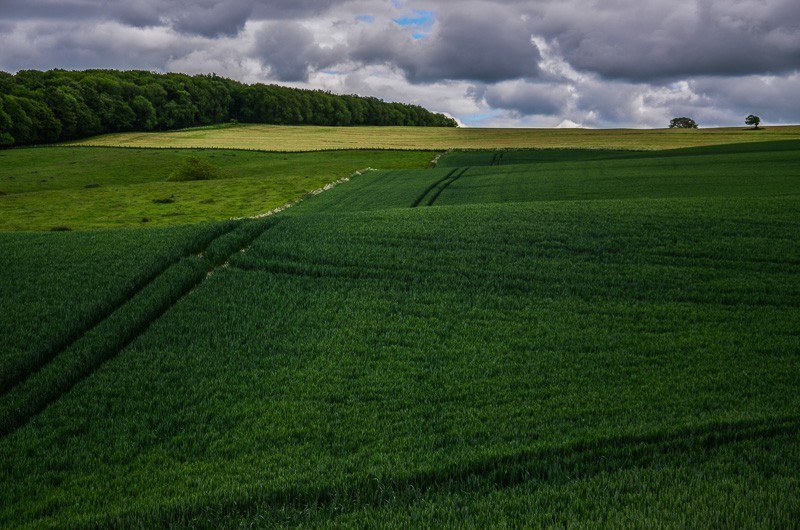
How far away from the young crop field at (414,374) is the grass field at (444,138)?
67076 millimetres

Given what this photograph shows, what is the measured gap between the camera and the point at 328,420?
12.7 m

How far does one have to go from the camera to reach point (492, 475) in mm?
10039

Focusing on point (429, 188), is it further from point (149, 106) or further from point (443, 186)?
point (149, 106)

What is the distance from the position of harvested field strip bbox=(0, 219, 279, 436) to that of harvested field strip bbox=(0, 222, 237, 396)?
148 mm

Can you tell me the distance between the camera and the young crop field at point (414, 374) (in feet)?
31.5

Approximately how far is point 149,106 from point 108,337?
11314 cm

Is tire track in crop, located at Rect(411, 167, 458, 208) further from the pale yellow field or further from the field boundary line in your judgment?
the pale yellow field

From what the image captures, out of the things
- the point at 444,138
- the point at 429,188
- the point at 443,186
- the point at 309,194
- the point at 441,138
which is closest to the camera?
the point at 429,188

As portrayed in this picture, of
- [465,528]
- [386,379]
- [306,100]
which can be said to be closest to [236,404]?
[386,379]

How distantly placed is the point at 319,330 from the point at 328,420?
5.19 metres

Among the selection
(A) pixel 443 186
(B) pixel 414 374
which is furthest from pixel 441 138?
(B) pixel 414 374

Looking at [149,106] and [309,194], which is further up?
[149,106]

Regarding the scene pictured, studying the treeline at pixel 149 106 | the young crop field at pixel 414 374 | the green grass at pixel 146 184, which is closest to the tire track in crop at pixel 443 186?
the green grass at pixel 146 184

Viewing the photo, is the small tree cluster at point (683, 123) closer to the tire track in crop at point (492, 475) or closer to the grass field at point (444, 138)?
the grass field at point (444, 138)
